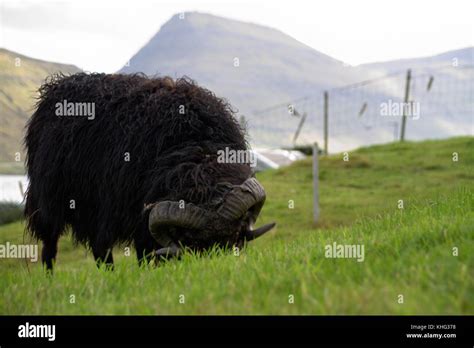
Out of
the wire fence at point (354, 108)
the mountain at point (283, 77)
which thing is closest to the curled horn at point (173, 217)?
the mountain at point (283, 77)

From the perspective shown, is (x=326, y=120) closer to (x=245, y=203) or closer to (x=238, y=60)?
(x=238, y=60)

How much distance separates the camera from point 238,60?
43.2ft

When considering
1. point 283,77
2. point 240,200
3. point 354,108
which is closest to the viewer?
point 240,200

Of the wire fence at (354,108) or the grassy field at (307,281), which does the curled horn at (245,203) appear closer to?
the grassy field at (307,281)

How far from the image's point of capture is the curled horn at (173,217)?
8.62 meters

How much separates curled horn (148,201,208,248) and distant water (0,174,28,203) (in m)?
21.0

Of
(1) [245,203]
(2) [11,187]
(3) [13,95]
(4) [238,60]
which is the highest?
(3) [13,95]

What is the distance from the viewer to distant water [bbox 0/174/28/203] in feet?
95.0

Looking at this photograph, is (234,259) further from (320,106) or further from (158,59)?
(320,106)

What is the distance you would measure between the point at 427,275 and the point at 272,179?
77.9 ft

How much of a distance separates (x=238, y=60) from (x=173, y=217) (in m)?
5.10

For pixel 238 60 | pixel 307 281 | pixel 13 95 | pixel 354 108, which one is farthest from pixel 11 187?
pixel 307 281

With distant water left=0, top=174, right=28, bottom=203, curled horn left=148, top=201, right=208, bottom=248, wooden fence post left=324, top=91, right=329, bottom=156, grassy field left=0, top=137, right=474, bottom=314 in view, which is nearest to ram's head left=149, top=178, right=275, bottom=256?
curled horn left=148, top=201, right=208, bottom=248

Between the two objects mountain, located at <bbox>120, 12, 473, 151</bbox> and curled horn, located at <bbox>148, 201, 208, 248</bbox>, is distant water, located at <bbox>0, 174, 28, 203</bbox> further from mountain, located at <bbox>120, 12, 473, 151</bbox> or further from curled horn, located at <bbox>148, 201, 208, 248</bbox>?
curled horn, located at <bbox>148, 201, 208, 248</bbox>
